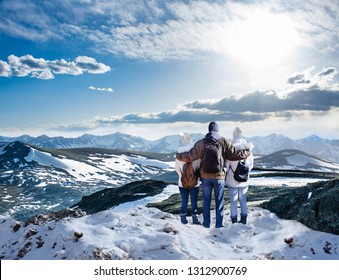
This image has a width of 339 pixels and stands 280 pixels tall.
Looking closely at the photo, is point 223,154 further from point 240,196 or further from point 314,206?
point 314,206

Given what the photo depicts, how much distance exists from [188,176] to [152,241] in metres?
3.86

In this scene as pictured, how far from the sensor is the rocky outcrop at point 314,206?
12188 mm

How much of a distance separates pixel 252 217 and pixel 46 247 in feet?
29.0

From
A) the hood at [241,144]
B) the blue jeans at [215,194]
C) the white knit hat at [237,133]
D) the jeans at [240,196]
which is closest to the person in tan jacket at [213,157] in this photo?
the blue jeans at [215,194]

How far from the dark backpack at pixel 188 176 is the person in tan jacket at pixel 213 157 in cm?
34

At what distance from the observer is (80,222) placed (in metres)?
11.9

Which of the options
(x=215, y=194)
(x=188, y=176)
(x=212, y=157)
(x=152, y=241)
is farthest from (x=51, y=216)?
(x=212, y=157)

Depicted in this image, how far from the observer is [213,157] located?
512 inches

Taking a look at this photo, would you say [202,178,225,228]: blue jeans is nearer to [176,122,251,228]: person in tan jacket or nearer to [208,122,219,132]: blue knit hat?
[176,122,251,228]: person in tan jacket

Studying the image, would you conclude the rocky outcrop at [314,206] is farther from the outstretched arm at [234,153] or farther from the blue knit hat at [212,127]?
the blue knit hat at [212,127]
